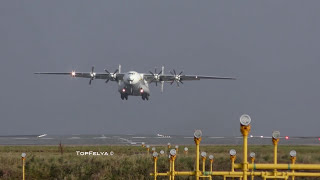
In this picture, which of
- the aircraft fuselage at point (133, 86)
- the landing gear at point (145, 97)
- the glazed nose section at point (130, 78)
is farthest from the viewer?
Result: the landing gear at point (145, 97)

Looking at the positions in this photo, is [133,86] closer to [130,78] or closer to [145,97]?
[130,78]

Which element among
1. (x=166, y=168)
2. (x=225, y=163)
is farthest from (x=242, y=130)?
(x=225, y=163)

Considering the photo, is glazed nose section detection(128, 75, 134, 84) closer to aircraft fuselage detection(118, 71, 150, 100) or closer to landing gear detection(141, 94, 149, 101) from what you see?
aircraft fuselage detection(118, 71, 150, 100)

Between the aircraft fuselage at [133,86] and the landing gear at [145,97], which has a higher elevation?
the aircraft fuselage at [133,86]

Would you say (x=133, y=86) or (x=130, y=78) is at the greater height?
(x=130, y=78)

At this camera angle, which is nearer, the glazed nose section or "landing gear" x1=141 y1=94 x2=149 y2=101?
the glazed nose section

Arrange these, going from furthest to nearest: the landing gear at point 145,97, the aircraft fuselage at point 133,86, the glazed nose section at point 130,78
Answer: the landing gear at point 145,97
the aircraft fuselage at point 133,86
the glazed nose section at point 130,78

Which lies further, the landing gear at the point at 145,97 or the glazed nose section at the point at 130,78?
the landing gear at the point at 145,97

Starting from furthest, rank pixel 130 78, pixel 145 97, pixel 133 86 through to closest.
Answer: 1. pixel 145 97
2. pixel 133 86
3. pixel 130 78

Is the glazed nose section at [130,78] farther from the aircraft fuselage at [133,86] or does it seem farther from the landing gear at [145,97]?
the landing gear at [145,97]

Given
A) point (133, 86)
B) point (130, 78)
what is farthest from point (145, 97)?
point (130, 78)

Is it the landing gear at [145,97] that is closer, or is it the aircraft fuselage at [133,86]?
the aircraft fuselage at [133,86]

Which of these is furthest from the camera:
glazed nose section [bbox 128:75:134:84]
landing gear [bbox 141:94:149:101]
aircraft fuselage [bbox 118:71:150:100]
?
landing gear [bbox 141:94:149:101]

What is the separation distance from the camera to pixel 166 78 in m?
92.1
